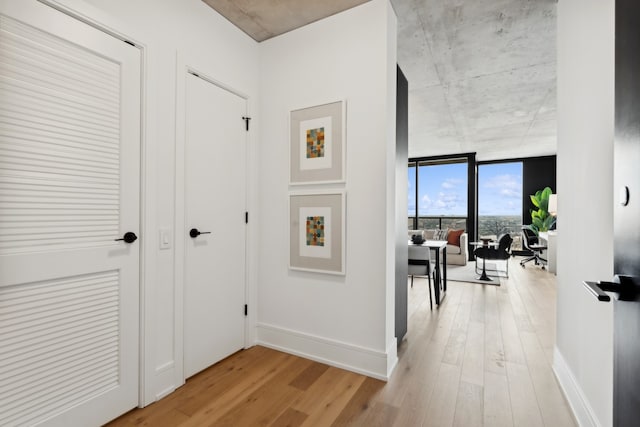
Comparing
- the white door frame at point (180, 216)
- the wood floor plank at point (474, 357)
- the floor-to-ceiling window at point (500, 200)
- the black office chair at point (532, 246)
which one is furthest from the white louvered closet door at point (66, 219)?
the floor-to-ceiling window at point (500, 200)

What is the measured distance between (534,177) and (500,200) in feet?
3.35

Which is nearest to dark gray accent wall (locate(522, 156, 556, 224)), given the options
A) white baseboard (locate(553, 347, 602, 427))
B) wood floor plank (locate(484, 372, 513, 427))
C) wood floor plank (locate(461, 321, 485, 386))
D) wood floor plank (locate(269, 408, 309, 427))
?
wood floor plank (locate(461, 321, 485, 386))

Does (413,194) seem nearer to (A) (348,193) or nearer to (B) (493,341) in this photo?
(B) (493,341)

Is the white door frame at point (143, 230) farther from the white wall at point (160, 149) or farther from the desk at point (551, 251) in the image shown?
the desk at point (551, 251)

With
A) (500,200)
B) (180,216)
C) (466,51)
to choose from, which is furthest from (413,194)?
(180,216)

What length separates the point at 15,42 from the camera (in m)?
1.42

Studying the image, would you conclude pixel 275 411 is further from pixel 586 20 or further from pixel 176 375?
pixel 586 20

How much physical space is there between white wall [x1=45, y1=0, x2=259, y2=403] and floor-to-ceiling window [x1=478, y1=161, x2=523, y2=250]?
8.84m

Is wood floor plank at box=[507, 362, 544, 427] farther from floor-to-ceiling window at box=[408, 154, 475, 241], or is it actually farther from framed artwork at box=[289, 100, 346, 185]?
floor-to-ceiling window at box=[408, 154, 475, 241]

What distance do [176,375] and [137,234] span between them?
1006 millimetres

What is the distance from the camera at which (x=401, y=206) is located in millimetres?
2811

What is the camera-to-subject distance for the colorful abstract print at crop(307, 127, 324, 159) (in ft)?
8.31

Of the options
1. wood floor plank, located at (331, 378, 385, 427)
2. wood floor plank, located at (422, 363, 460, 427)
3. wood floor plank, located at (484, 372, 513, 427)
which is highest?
wood floor plank, located at (484, 372, 513, 427)

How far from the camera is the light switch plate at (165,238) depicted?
2.02 meters
